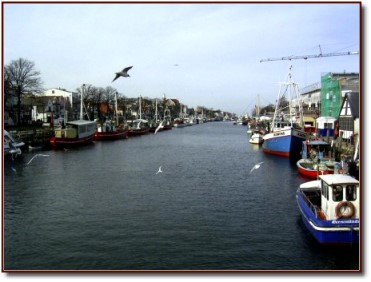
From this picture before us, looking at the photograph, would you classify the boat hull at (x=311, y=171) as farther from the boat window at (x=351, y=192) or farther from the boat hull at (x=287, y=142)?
the boat hull at (x=287, y=142)

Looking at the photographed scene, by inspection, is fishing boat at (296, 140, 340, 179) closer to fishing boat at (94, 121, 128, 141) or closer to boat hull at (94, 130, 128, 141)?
boat hull at (94, 130, 128, 141)

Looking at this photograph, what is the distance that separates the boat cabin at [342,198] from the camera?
17562 millimetres

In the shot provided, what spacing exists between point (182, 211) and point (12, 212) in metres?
9.41

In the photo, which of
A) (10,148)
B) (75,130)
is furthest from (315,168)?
(75,130)

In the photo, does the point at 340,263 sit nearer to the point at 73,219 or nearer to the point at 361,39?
the point at 361,39

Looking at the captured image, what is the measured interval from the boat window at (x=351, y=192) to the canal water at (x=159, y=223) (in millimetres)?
2004

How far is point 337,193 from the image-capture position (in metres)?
18.0

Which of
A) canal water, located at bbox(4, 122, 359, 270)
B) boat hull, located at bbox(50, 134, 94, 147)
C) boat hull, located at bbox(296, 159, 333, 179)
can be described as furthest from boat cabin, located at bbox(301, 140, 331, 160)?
boat hull, located at bbox(50, 134, 94, 147)

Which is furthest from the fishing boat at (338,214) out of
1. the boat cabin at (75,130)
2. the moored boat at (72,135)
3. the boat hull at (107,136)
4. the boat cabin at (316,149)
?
the boat hull at (107,136)

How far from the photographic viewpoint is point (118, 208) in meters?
24.4

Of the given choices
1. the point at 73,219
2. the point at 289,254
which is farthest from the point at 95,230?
the point at 289,254

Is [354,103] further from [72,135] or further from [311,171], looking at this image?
[72,135]

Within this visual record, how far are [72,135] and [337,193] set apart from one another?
5608cm

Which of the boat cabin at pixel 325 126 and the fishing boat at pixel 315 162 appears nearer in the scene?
the fishing boat at pixel 315 162
